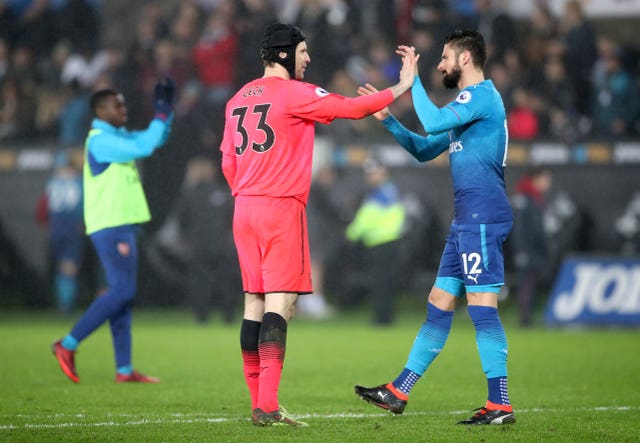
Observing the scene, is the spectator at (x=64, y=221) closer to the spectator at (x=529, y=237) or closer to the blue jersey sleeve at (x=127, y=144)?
the spectator at (x=529, y=237)

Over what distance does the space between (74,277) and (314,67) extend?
5414mm

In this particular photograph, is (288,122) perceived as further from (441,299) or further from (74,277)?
(74,277)

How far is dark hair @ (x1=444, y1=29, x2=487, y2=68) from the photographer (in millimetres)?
7316

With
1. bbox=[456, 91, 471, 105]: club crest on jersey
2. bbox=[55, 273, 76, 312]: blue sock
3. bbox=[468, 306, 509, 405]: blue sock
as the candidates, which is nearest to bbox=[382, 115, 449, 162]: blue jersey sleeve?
bbox=[456, 91, 471, 105]: club crest on jersey

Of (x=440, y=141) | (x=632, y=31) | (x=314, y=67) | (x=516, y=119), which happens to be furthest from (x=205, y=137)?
(x=440, y=141)

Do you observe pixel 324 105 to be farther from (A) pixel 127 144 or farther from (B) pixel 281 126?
(A) pixel 127 144

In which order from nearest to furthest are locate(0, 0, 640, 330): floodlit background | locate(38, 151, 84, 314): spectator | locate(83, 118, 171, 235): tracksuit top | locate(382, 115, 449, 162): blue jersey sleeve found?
locate(382, 115, 449, 162): blue jersey sleeve
locate(83, 118, 171, 235): tracksuit top
locate(0, 0, 640, 330): floodlit background
locate(38, 151, 84, 314): spectator

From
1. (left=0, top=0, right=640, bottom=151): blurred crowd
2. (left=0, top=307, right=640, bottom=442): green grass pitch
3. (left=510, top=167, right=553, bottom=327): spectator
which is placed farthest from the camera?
(left=0, top=0, right=640, bottom=151): blurred crowd

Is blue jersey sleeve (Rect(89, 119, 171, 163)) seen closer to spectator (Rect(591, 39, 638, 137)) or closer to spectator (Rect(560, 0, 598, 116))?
spectator (Rect(591, 39, 638, 137))

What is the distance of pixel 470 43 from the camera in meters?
7.32

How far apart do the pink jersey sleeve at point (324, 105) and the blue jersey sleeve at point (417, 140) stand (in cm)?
74

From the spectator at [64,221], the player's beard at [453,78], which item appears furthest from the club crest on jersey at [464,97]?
the spectator at [64,221]

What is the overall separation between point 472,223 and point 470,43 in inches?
47.0

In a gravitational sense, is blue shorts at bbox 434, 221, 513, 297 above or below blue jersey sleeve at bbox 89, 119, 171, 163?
below
